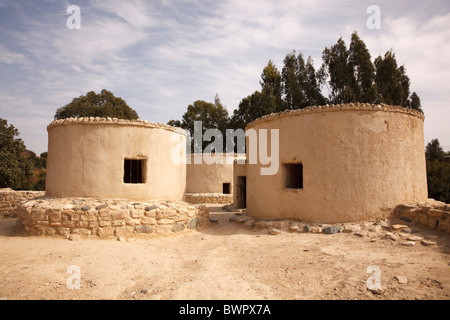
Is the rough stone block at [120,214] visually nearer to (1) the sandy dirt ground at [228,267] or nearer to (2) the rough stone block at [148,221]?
(2) the rough stone block at [148,221]

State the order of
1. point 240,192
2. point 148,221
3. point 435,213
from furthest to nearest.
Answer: point 240,192 → point 148,221 → point 435,213

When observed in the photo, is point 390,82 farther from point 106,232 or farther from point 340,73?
point 106,232

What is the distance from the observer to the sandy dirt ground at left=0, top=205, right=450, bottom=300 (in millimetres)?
4004

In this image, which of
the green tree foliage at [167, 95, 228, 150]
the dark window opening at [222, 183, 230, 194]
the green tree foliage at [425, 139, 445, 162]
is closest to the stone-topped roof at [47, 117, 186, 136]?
the dark window opening at [222, 183, 230, 194]

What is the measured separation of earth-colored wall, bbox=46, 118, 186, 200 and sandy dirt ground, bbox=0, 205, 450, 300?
164 cm

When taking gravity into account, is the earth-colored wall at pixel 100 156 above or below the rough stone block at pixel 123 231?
above

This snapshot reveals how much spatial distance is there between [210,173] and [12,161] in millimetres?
12666

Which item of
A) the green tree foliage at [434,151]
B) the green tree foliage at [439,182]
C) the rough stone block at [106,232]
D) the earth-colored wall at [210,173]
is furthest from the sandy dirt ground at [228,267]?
the green tree foliage at [434,151]

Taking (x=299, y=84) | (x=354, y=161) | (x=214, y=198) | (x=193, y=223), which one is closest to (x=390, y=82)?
(x=299, y=84)

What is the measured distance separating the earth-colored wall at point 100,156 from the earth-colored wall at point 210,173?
28.1 ft

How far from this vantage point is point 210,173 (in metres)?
17.4

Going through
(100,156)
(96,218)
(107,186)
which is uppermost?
(100,156)

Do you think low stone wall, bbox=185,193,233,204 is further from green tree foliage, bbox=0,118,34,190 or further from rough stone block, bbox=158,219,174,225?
green tree foliage, bbox=0,118,34,190

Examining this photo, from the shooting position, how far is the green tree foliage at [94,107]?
24188 millimetres
